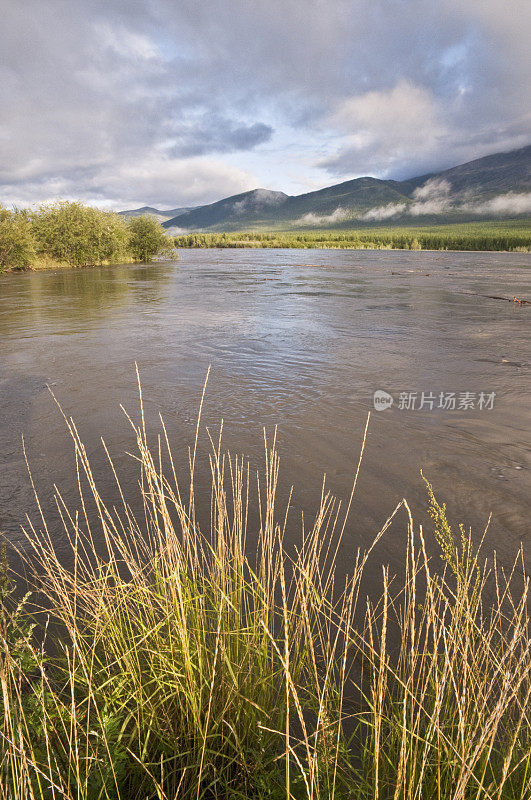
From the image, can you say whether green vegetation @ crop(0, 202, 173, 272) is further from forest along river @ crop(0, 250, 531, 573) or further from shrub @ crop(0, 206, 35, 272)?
forest along river @ crop(0, 250, 531, 573)

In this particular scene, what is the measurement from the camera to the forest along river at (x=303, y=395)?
16.4 feet

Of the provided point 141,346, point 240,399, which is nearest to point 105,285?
point 141,346

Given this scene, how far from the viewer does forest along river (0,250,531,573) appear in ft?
16.4

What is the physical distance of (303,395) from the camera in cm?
834

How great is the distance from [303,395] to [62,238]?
3872cm

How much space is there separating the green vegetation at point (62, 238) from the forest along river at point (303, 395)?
16693 mm

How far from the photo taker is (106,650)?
2322 millimetres

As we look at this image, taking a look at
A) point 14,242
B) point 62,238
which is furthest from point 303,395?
point 62,238

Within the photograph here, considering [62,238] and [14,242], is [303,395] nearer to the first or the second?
[14,242]

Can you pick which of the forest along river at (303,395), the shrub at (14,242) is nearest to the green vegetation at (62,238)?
the shrub at (14,242)

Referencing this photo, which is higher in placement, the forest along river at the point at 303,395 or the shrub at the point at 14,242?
the shrub at the point at 14,242

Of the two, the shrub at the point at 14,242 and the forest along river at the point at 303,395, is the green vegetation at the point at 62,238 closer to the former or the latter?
the shrub at the point at 14,242

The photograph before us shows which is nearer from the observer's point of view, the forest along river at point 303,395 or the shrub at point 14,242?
the forest along river at point 303,395

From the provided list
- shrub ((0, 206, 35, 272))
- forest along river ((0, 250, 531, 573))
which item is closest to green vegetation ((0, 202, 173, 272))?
shrub ((0, 206, 35, 272))
